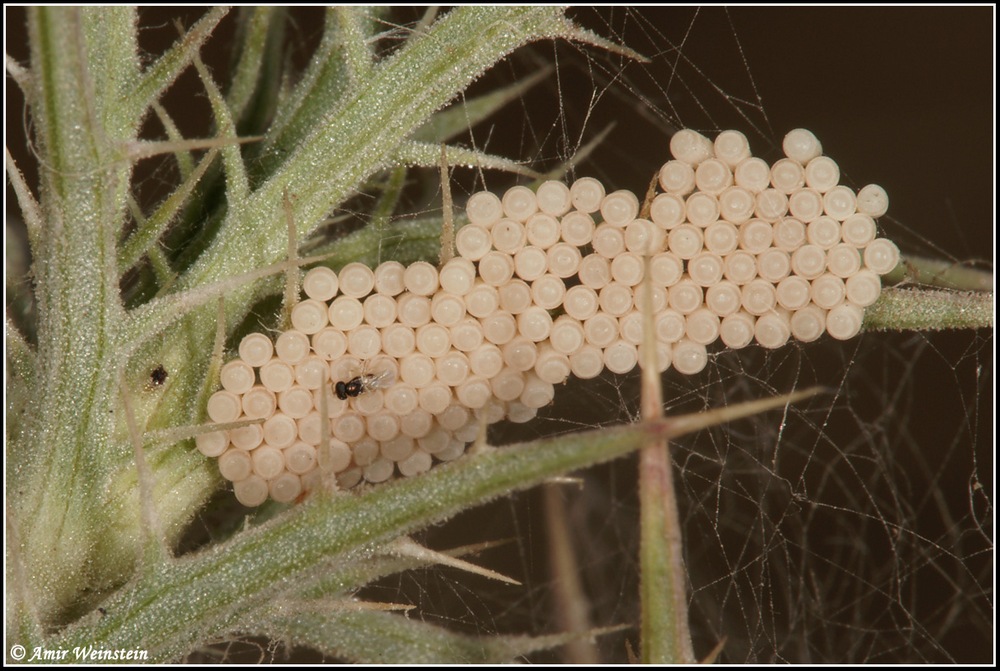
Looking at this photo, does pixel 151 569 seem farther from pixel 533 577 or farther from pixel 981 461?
pixel 981 461

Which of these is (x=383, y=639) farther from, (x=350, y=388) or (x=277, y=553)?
(x=350, y=388)

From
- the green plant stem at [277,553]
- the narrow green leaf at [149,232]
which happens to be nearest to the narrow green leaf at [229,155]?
the narrow green leaf at [149,232]

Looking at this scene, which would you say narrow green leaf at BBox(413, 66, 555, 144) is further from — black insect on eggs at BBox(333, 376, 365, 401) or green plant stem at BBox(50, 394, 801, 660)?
green plant stem at BBox(50, 394, 801, 660)

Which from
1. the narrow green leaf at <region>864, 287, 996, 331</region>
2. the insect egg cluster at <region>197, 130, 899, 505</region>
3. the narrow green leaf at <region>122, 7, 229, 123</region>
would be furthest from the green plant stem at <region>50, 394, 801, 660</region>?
the narrow green leaf at <region>122, 7, 229, 123</region>

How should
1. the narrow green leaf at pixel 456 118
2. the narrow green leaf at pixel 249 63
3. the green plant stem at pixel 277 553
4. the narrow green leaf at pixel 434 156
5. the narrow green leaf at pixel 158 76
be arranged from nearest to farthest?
the green plant stem at pixel 277 553 < the narrow green leaf at pixel 158 76 < the narrow green leaf at pixel 434 156 < the narrow green leaf at pixel 249 63 < the narrow green leaf at pixel 456 118

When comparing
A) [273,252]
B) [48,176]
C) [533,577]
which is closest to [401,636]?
[273,252]

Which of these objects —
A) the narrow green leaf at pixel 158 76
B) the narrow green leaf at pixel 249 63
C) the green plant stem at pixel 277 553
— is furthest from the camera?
the narrow green leaf at pixel 249 63

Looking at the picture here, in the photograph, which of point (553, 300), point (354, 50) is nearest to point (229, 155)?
point (354, 50)

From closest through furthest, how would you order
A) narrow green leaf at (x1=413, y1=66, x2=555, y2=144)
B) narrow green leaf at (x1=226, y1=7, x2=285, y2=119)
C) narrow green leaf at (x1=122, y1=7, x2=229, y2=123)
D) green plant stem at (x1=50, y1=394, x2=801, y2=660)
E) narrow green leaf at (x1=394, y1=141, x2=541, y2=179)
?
green plant stem at (x1=50, y1=394, x2=801, y2=660)
narrow green leaf at (x1=122, y1=7, x2=229, y2=123)
narrow green leaf at (x1=394, y1=141, x2=541, y2=179)
narrow green leaf at (x1=226, y1=7, x2=285, y2=119)
narrow green leaf at (x1=413, y1=66, x2=555, y2=144)

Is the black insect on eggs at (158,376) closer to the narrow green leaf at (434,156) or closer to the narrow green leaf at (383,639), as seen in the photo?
the narrow green leaf at (383,639)
